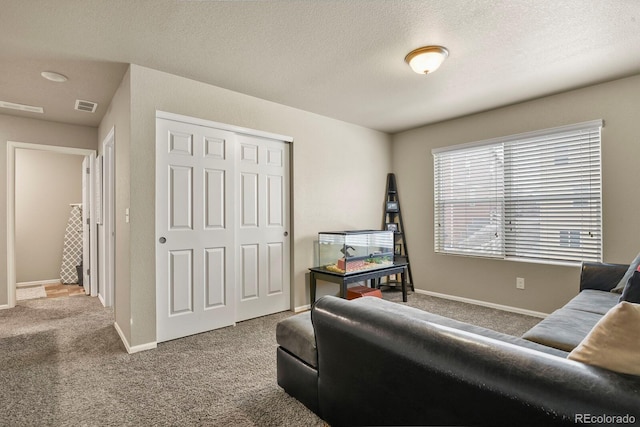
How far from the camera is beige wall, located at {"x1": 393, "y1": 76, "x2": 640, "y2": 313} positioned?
2969 millimetres

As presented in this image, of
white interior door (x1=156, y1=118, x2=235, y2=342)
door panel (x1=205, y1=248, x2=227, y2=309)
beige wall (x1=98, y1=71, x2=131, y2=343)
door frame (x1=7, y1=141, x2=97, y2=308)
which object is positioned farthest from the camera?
door frame (x1=7, y1=141, x2=97, y2=308)

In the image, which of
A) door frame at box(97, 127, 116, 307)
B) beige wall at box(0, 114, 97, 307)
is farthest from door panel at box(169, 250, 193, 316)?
beige wall at box(0, 114, 97, 307)

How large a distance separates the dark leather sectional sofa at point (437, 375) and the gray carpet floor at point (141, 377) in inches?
13.0

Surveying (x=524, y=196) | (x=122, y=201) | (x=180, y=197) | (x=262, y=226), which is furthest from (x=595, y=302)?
(x=122, y=201)

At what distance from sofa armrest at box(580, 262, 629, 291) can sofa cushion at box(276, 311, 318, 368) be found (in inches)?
97.4

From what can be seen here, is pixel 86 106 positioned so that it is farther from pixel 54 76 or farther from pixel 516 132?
pixel 516 132

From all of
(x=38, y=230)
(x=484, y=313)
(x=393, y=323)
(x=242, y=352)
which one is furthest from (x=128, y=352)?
(x=38, y=230)

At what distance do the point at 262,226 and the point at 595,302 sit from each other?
2943mm

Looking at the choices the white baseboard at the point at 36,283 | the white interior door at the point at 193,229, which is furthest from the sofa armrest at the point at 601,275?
the white baseboard at the point at 36,283

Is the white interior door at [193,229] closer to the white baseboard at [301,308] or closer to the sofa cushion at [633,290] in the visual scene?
the white baseboard at [301,308]

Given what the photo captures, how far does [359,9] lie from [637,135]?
9.50ft

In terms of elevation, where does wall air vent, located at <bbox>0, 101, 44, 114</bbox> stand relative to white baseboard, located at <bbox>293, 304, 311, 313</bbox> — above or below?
above

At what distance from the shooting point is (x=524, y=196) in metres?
3.60

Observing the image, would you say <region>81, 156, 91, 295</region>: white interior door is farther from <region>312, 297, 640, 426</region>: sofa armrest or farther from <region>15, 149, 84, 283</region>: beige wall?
<region>312, 297, 640, 426</region>: sofa armrest
